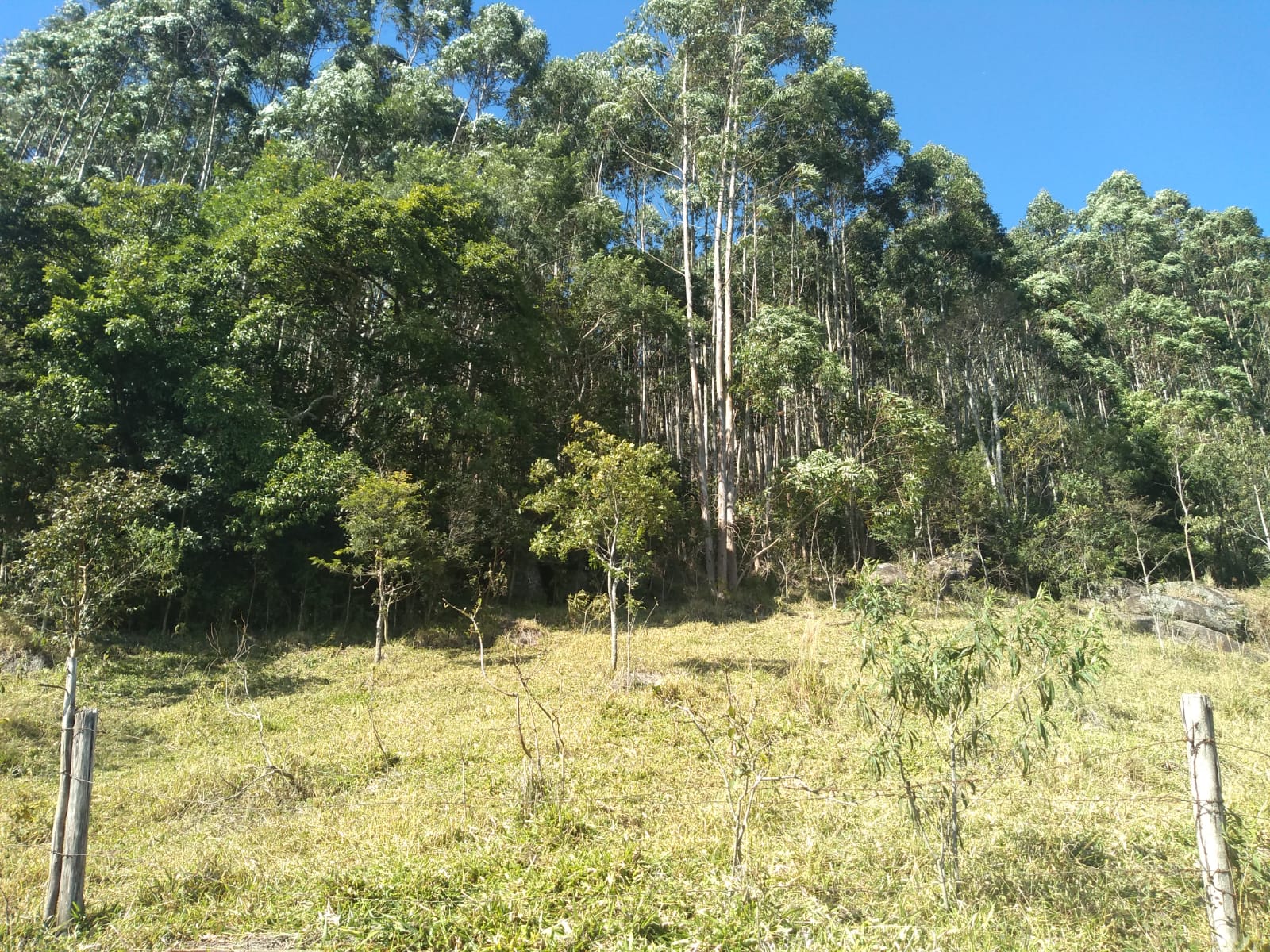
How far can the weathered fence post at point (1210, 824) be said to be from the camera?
301 cm

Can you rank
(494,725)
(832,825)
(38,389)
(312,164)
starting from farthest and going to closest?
(312,164) < (38,389) < (494,725) < (832,825)

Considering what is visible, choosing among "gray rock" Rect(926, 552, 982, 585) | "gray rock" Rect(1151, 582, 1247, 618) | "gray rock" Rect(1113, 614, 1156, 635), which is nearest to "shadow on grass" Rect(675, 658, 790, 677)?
"gray rock" Rect(926, 552, 982, 585)

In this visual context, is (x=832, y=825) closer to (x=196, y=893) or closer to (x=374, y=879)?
(x=374, y=879)

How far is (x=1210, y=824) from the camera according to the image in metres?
3.09

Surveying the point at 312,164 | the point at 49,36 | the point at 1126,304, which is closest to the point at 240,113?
the point at 49,36

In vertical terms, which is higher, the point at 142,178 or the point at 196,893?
the point at 142,178

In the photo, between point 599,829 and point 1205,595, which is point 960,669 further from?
point 1205,595

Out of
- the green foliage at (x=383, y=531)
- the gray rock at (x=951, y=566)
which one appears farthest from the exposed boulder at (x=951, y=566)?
the green foliage at (x=383, y=531)

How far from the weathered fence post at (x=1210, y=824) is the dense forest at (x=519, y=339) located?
30.5 ft

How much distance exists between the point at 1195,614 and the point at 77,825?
2063 cm

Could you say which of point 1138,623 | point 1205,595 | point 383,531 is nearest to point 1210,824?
point 383,531

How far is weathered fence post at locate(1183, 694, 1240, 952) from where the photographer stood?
301cm

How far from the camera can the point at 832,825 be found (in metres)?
5.11

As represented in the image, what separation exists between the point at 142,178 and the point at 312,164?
15604mm
